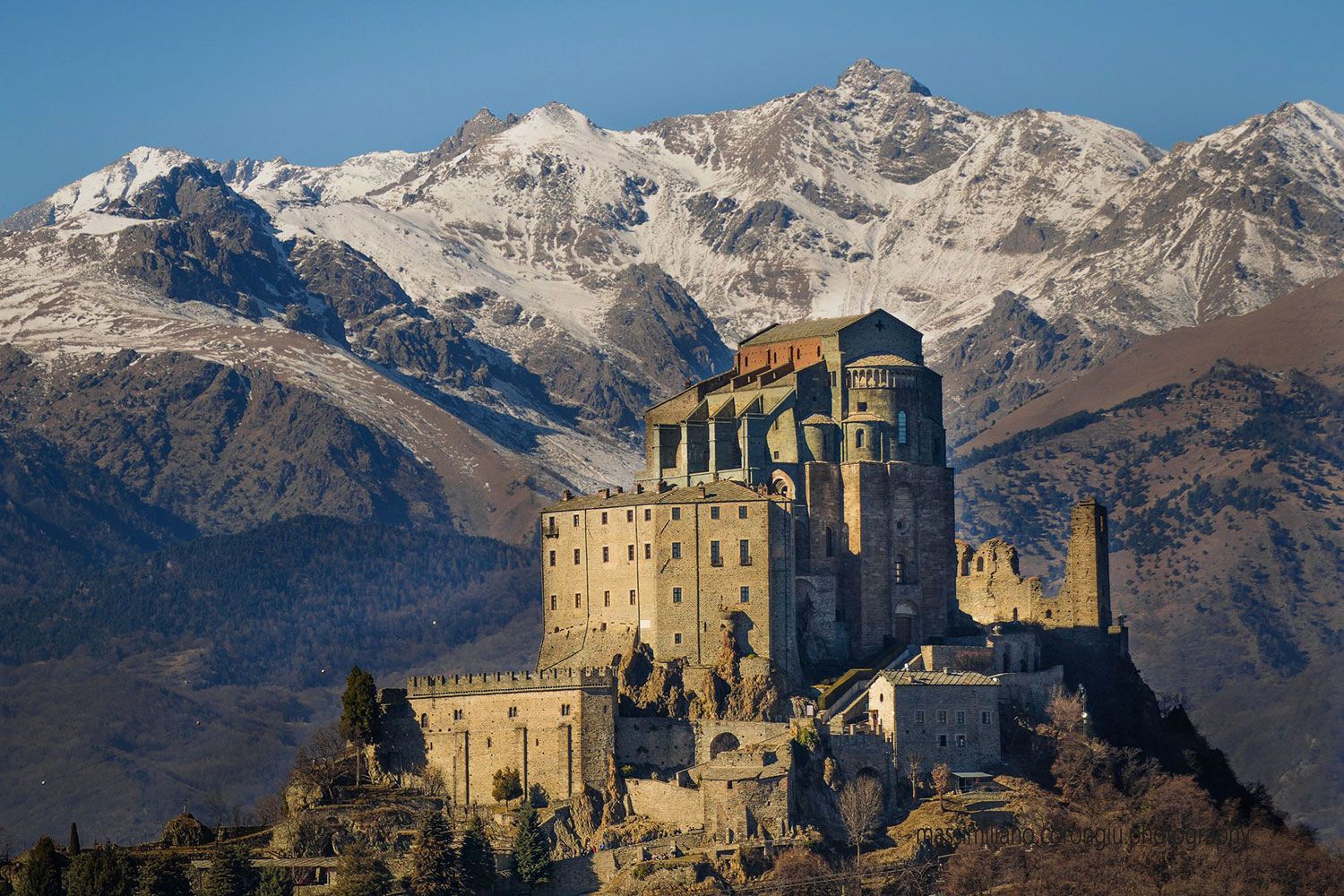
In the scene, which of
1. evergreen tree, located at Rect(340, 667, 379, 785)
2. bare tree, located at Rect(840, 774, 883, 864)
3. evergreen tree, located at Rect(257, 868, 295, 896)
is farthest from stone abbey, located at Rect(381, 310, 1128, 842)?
evergreen tree, located at Rect(257, 868, 295, 896)

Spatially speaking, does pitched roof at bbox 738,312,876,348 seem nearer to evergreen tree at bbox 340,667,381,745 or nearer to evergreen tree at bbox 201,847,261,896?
evergreen tree at bbox 340,667,381,745

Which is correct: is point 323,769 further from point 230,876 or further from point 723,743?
point 723,743

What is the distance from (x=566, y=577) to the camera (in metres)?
146

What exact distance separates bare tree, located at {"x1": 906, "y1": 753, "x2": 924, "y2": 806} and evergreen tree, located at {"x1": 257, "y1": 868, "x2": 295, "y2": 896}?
31.6m

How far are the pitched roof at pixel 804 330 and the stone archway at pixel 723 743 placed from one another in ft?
102

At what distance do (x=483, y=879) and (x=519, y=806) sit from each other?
25.3ft

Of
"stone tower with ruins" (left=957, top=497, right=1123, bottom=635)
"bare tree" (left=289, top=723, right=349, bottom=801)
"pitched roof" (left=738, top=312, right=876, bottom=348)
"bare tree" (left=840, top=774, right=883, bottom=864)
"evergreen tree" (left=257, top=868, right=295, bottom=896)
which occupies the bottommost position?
"evergreen tree" (left=257, top=868, right=295, bottom=896)

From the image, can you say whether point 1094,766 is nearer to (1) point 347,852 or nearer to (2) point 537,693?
(2) point 537,693

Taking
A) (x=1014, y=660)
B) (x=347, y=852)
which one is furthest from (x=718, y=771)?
(x=1014, y=660)

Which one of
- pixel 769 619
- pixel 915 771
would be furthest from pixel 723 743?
pixel 915 771

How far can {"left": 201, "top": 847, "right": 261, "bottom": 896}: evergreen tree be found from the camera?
11981 centimetres

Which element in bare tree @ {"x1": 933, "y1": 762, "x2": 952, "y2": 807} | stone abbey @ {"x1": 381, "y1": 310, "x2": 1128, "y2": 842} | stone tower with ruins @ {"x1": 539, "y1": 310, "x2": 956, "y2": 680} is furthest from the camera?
stone tower with ruins @ {"x1": 539, "y1": 310, "x2": 956, "y2": 680}

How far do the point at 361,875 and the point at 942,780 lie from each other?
3039 cm

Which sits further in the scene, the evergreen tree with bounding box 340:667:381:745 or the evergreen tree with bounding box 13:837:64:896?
the evergreen tree with bounding box 340:667:381:745
